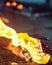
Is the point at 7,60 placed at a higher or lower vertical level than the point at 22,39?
lower

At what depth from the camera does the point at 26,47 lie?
3.63m

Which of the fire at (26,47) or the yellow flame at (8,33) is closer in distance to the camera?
the fire at (26,47)

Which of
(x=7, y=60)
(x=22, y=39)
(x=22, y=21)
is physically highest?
(x=22, y=21)

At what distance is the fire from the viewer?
3.50m

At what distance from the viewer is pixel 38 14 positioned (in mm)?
13664

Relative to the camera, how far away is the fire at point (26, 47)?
3.50m

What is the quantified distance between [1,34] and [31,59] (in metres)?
0.59

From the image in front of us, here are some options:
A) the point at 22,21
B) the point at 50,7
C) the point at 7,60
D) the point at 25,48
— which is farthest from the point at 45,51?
the point at 50,7

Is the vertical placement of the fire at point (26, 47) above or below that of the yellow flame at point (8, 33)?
below

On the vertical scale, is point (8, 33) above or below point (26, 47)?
above

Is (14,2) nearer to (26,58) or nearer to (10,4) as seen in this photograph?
(10,4)

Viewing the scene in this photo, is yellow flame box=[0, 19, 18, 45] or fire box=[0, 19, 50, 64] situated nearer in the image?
fire box=[0, 19, 50, 64]

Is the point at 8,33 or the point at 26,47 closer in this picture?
the point at 26,47

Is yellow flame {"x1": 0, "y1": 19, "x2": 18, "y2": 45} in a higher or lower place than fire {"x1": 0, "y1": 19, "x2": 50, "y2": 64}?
higher
